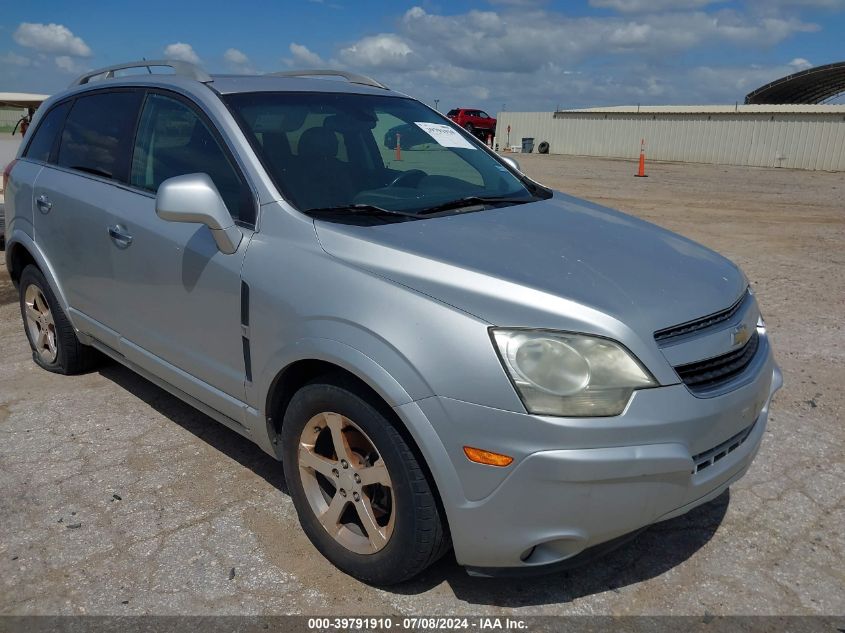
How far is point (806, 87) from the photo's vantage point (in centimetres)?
4066

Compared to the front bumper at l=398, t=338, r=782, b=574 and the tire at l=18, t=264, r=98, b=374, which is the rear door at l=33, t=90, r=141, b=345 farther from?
the front bumper at l=398, t=338, r=782, b=574

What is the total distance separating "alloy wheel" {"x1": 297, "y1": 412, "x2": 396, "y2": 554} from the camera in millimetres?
2510

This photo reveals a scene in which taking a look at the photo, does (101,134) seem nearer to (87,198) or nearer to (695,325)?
(87,198)

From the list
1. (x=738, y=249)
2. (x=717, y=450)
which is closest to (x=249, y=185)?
(x=717, y=450)

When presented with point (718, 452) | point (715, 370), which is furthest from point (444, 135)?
point (718, 452)

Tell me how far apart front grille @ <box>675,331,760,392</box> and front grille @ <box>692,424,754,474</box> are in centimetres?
20

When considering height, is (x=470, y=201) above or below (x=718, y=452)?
above

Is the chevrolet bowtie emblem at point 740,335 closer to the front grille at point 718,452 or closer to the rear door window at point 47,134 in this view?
the front grille at point 718,452

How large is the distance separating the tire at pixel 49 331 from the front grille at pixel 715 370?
11.7ft

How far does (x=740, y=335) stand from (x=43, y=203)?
12.5ft

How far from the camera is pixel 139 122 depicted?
364 cm

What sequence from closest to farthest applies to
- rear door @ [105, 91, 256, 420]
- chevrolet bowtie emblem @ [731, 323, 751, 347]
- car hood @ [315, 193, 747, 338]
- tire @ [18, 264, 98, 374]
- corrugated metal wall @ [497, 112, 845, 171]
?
car hood @ [315, 193, 747, 338]
chevrolet bowtie emblem @ [731, 323, 751, 347]
rear door @ [105, 91, 256, 420]
tire @ [18, 264, 98, 374]
corrugated metal wall @ [497, 112, 845, 171]

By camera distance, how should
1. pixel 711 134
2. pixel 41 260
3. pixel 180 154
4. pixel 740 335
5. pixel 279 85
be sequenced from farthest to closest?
pixel 711 134 → pixel 41 260 → pixel 279 85 → pixel 180 154 → pixel 740 335

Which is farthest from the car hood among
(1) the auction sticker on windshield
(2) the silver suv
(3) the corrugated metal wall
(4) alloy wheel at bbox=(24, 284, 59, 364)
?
(3) the corrugated metal wall
